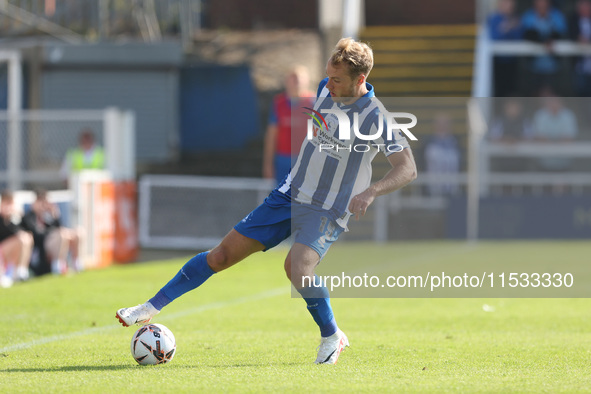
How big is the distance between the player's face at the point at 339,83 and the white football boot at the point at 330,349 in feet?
4.74

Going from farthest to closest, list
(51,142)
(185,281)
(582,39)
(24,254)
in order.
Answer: (582,39) → (51,142) → (24,254) → (185,281)

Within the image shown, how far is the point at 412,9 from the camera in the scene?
26266 mm

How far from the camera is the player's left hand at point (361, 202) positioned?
5824 mm

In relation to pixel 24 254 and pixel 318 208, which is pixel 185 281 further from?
pixel 24 254

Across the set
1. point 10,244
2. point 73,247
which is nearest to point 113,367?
point 10,244

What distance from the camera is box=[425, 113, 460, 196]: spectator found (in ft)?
61.4

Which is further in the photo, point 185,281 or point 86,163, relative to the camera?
point 86,163

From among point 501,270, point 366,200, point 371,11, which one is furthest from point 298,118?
point 371,11

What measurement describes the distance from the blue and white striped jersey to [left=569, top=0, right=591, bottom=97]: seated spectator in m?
16.2

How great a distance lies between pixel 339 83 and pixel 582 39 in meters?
17.1

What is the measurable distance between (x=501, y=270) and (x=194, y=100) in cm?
1041

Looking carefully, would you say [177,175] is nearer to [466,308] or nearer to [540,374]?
[466,308]

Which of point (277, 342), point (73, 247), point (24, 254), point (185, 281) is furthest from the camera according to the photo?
point (73, 247)

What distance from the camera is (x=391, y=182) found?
5.99 m
